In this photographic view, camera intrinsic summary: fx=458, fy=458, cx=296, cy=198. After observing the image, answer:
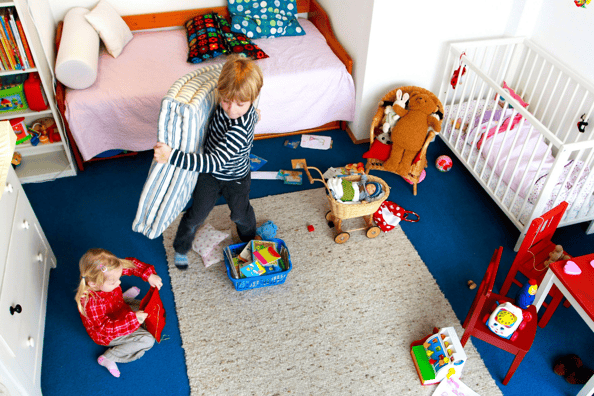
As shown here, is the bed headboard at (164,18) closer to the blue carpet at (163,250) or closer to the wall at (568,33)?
the blue carpet at (163,250)

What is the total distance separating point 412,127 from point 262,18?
155cm

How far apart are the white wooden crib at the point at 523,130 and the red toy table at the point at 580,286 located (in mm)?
536

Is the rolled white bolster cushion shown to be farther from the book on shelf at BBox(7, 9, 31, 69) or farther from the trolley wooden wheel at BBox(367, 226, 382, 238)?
the trolley wooden wheel at BBox(367, 226, 382, 238)

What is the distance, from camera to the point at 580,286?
1.84m

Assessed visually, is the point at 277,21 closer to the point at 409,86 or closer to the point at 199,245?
the point at 409,86

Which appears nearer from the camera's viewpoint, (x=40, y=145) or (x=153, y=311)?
(x=153, y=311)

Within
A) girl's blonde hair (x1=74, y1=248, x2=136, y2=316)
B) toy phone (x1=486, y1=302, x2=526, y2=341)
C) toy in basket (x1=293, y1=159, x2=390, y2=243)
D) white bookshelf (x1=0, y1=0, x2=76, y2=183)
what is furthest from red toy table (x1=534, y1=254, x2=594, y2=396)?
white bookshelf (x1=0, y1=0, x2=76, y2=183)

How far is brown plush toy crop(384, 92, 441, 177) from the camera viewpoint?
9.36 ft

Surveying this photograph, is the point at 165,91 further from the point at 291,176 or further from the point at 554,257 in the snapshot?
the point at 554,257

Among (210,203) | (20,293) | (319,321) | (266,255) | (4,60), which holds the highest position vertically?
A: (4,60)

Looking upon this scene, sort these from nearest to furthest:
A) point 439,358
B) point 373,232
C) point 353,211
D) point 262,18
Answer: point 439,358, point 353,211, point 373,232, point 262,18

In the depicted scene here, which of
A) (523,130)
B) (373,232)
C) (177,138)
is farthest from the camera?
(523,130)

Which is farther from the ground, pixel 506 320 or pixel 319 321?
pixel 506 320

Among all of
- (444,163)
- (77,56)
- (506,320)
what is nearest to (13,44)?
(77,56)
